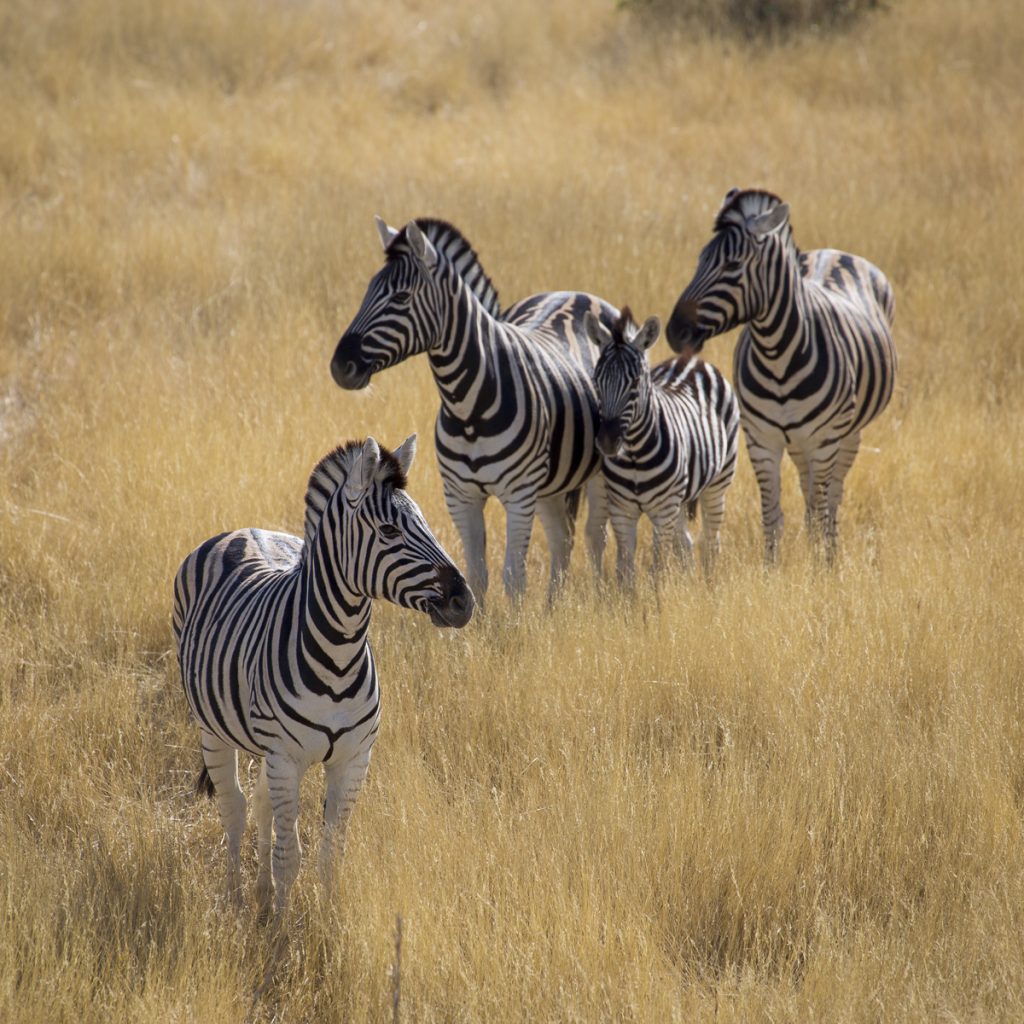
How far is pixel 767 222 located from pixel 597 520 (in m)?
1.93

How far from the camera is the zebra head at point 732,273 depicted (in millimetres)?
6625

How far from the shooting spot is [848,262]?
28.5 feet

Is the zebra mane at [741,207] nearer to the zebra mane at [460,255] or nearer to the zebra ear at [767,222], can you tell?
the zebra ear at [767,222]

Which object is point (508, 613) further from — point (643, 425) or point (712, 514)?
point (712, 514)

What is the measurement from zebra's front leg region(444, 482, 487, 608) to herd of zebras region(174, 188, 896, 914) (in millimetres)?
12

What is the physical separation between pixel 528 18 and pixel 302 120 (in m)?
4.77

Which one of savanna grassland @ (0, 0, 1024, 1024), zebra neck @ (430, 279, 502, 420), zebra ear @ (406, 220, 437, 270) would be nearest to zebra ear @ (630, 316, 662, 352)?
zebra neck @ (430, 279, 502, 420)

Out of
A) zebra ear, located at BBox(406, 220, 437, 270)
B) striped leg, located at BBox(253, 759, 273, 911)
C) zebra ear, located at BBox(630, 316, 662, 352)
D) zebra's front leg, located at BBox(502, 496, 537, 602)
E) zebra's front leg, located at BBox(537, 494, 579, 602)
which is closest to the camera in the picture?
striped leg, located at BBox(253, 759, 273, 911)

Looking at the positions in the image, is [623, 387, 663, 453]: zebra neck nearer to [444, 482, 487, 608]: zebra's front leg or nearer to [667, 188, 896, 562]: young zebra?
[667, 188, 896, 562]: young zebra

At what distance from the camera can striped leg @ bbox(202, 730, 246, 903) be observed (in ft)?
14.5

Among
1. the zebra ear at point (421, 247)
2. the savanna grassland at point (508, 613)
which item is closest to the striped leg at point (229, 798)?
the savanna grassland at point (508, 613)

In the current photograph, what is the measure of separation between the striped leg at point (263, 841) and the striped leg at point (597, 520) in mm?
2863

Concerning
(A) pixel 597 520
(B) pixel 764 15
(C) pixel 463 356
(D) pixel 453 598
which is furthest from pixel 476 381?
(B) pixel 764 15

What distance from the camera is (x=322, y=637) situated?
386 centimetres
